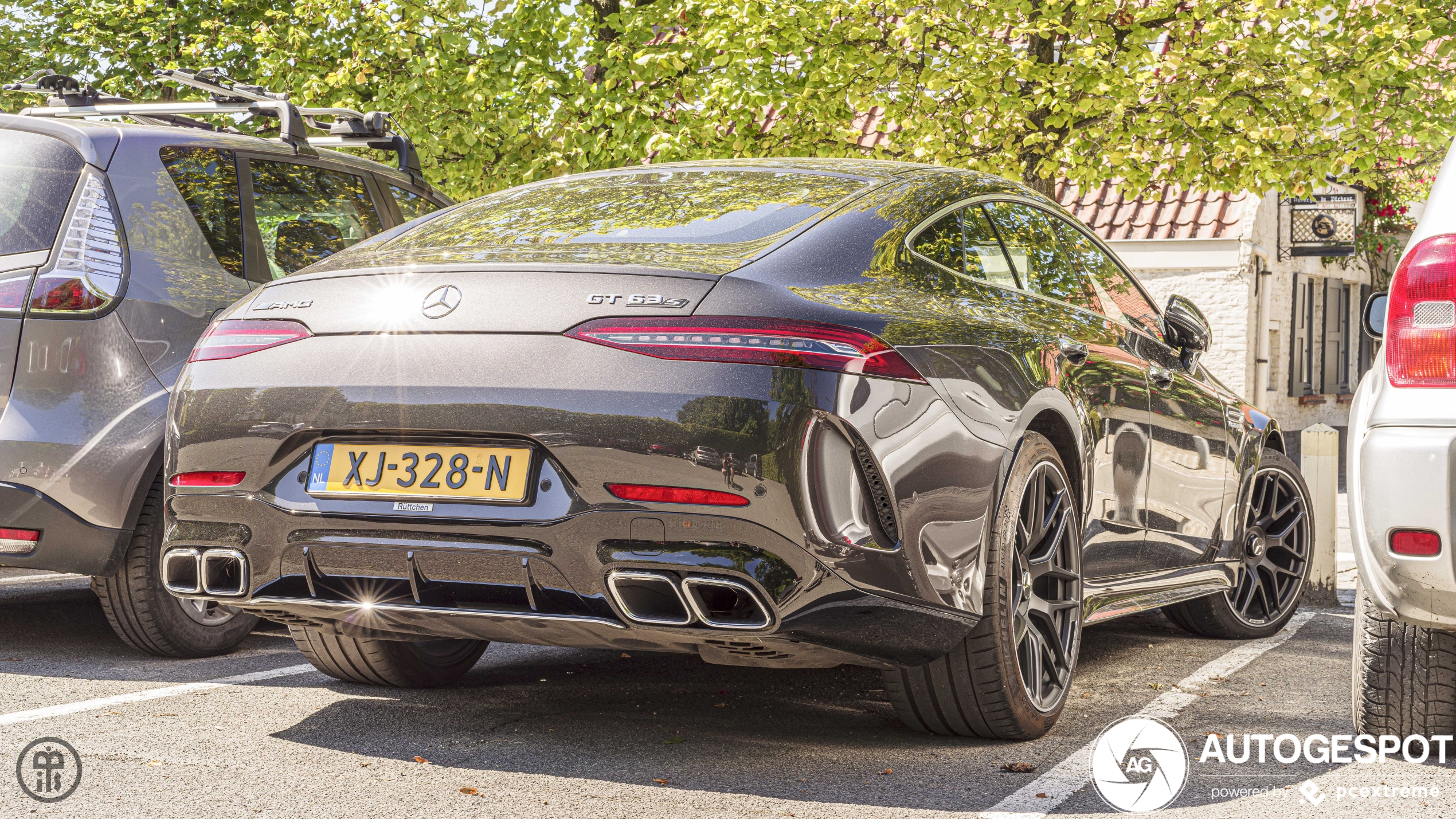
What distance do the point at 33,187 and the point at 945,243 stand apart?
9.24 ft

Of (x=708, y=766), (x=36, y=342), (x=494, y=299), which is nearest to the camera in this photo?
(x=494, y=299)

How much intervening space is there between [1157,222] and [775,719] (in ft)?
47.1

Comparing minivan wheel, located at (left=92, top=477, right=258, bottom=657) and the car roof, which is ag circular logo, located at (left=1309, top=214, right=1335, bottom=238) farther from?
minivan wheel, located at (left=92, top=477, right=258, bottom=657)

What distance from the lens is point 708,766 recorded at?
3553 mm

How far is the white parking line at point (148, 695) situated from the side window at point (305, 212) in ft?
4.56

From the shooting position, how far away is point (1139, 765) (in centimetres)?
361

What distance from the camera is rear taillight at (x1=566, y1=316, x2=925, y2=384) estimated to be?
3098mm

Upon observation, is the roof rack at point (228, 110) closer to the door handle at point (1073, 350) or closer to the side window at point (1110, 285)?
the side window at point (1110, 285)

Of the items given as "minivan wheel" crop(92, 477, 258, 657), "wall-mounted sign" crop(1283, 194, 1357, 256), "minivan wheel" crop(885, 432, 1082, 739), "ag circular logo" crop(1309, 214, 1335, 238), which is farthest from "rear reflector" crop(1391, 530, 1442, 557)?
"ag circular logo" crop(1309, 214, 1335, 238)

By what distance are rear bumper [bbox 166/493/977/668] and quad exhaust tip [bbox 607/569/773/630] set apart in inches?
0.5

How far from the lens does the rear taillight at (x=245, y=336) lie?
3.43 m

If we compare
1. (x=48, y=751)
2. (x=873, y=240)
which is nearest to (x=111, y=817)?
(x=48, y=751)

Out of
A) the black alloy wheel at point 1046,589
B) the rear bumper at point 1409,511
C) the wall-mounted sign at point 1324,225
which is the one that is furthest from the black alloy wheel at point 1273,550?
the wall-mounted sign at point 1324,225

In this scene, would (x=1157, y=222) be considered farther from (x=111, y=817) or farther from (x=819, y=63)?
(x=111, y=817)
